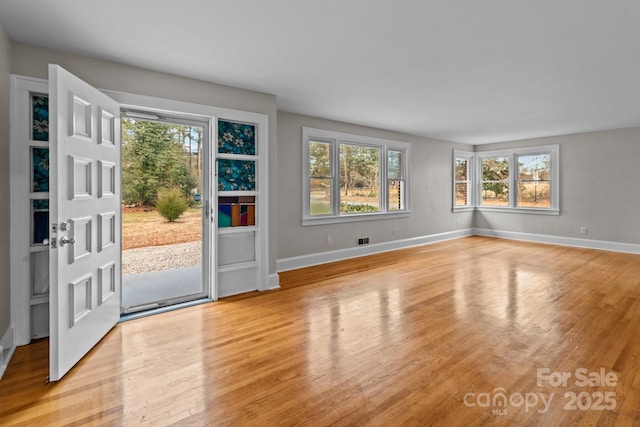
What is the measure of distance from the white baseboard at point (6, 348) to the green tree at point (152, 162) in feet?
8.05

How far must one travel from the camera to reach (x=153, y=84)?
334 cm

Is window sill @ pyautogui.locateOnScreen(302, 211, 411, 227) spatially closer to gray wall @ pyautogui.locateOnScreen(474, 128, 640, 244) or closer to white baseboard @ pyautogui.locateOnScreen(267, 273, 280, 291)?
white baseboard @ pyautogui.locateOnScreen(267, 273, 280, 291)

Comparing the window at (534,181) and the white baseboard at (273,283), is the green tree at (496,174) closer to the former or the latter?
the window at (534,181)

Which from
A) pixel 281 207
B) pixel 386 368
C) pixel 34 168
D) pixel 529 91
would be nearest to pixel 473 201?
pixel 529 91

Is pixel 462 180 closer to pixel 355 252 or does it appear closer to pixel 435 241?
pixel 435 241

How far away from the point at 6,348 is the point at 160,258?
2.84 metres

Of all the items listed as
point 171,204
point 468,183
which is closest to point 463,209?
point 468,183

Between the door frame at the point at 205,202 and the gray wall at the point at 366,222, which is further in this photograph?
the gray wall at the point at 366,222

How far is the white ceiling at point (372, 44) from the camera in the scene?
2252 millimetres

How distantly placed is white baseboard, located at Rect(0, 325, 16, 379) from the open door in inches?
17.2

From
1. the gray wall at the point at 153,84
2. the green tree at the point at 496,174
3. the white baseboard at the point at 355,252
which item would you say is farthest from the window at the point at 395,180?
the gray wall at the point at 153,84

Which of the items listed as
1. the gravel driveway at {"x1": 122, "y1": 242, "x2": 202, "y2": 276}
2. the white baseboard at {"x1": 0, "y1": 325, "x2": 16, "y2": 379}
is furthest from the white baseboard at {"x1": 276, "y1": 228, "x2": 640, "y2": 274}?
the white baseboard at {"x1": 0, "y1": 325, "x2": 16, "y2": 379}

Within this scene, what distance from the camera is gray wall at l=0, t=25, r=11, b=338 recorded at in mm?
2457

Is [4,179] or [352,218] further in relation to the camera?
[352,218]
